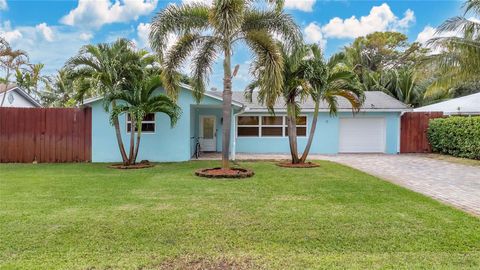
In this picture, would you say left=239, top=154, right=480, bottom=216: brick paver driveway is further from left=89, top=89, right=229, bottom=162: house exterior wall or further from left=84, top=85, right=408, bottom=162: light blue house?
left=89, top=89, right=229, bottom=162: house exterior wall

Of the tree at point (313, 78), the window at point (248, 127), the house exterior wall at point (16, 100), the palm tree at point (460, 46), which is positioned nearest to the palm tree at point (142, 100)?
the tree at point (313, 78)

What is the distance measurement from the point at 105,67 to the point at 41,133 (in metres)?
4.74

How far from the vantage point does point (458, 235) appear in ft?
16.7

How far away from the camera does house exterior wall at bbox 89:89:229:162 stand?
14.2 meters

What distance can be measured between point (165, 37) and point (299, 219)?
7824 millimetres

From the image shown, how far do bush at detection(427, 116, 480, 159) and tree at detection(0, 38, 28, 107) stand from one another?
71.1ft

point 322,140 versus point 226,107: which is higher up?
point 226,107

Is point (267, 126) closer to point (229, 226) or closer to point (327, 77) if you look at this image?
point (327, 77)

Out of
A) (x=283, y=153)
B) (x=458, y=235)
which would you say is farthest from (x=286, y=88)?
(x=458, y=235)

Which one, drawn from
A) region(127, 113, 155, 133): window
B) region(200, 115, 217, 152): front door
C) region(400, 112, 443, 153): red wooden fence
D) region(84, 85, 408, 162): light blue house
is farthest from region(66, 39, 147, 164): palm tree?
region(400, 112, 443, 153): red wooden fence

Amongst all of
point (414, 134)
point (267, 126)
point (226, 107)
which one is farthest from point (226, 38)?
point (414, 134)

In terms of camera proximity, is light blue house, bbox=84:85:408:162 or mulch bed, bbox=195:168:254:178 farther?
light blue house, bbox=84:85:408:162

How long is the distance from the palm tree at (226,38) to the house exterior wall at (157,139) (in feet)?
8.36

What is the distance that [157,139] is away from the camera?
47.1 feet
